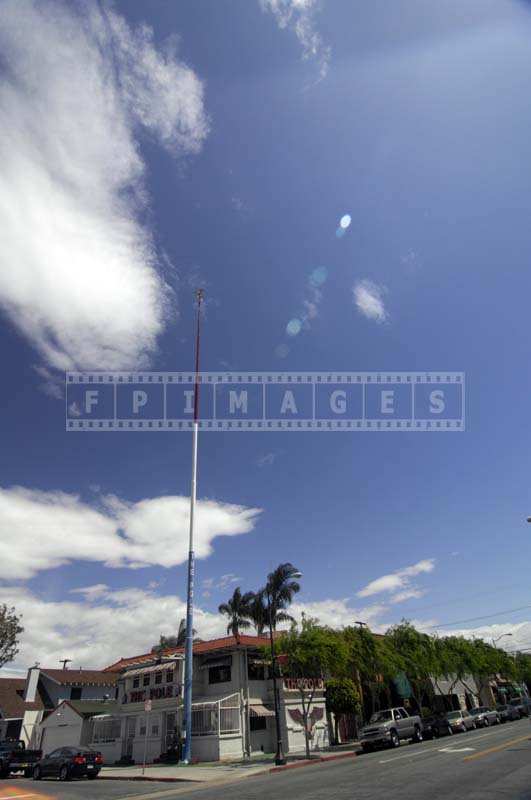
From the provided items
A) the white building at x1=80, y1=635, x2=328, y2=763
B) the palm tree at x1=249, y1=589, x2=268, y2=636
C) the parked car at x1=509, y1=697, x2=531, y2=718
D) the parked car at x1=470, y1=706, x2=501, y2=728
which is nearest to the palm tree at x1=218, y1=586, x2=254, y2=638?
the palm tree at x1=249, y1=589, x2=268, y2=636

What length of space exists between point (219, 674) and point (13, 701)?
29.4 meters

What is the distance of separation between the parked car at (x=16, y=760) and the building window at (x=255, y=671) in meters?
13.0

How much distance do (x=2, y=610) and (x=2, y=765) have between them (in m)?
27.1

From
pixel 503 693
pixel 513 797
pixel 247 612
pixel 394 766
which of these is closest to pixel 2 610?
pixel 247 612

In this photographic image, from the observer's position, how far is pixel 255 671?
3344 centimetres

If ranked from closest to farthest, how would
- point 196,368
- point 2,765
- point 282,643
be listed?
point 2,765 → point 282,643 → point 196,368

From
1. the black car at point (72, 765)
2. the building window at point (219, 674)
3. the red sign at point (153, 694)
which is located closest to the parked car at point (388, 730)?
the building window at point (219, 674)

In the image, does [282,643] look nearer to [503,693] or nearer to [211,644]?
[211,644]

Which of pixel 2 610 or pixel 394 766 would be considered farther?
pixel 2 610

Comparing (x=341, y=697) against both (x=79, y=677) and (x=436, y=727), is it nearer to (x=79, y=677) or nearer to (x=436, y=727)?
(x=436, y=727)

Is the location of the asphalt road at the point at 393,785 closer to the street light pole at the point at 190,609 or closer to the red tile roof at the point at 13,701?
the street light pole at the point at 190,609

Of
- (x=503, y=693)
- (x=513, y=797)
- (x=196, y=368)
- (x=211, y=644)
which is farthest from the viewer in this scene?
(x=503, y=693)

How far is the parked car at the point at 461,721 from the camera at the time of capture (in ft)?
119

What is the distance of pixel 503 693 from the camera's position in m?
79.2
